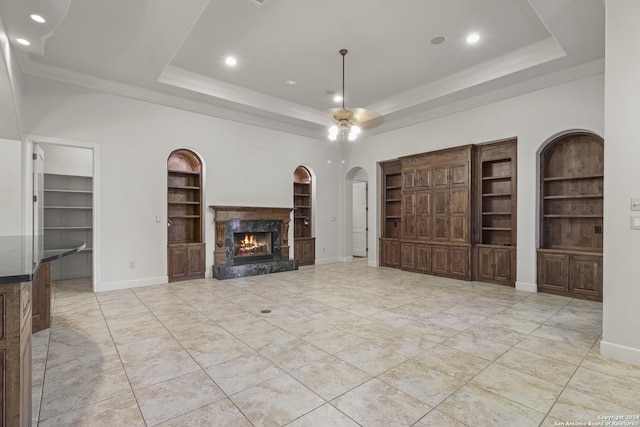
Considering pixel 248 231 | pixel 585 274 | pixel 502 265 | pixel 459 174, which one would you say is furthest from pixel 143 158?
pixel 585 274

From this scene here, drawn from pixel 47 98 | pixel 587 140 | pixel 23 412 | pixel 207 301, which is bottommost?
pixel 207 301

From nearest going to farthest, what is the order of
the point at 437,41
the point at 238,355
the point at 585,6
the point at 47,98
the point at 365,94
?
the point at 238,355, the point at 585,6, the point at 437,41, the point at 47,98, the point at 365,94

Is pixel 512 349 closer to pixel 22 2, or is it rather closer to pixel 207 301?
pixel 207 301

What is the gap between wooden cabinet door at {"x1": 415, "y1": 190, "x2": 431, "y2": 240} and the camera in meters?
6.86

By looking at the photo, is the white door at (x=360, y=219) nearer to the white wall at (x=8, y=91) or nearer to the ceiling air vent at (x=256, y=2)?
the ceiling air vent at (x=256, y=2)

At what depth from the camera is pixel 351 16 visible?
13.2 ft

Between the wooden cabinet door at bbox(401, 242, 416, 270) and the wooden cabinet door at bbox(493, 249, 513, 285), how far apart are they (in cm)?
165

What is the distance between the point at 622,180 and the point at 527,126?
3019mm

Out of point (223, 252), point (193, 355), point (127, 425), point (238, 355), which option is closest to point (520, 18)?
point (238, 355)

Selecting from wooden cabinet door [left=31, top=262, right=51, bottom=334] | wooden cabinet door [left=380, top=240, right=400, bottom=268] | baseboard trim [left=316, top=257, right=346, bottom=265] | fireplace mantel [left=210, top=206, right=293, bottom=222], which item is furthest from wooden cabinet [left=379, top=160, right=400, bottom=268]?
wooden cabinet door [left=31, top=262, right=51, bottom=334]

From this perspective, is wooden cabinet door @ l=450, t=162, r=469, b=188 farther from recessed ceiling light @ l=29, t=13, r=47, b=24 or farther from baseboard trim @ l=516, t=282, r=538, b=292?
recessed ceiling light @ l=29, t=13, r=47, b=24

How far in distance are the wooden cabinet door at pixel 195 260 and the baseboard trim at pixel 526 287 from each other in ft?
19.1

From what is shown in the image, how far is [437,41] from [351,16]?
1394 mm

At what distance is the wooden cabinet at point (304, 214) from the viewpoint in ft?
27.1
